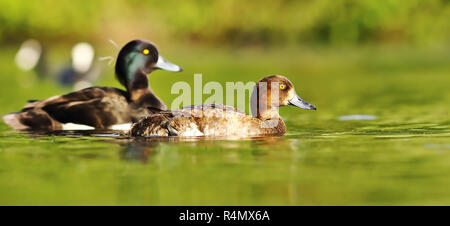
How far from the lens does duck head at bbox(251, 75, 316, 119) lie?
10.1 meters

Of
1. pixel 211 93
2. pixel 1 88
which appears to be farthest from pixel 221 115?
pixel 1 88

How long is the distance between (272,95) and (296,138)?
0.64 meters

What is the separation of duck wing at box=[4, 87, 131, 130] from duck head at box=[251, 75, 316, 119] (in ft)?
6.23

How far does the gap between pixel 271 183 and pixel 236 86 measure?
12518 millimetres

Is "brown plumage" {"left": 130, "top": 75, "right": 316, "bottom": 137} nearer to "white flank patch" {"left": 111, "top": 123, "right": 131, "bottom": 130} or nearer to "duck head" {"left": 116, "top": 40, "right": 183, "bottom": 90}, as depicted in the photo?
"white flank patch" {"left": 111, "top": 123, "right": 131, "bottom": 130}

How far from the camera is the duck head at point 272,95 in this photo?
1008cm

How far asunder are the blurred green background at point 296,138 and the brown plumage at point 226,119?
11.8 inches

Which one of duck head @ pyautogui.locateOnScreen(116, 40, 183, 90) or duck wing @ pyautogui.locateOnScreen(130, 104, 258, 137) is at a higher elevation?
duck head @ pyautogui.locateOnScreen(116, 40, 183, 90)

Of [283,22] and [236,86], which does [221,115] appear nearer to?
[236,86]

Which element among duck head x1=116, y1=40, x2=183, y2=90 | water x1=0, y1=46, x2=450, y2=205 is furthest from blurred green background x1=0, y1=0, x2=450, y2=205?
duck head x1=116, y1=40, x2=183, y2=90

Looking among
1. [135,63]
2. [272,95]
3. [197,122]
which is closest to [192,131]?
[197,122]

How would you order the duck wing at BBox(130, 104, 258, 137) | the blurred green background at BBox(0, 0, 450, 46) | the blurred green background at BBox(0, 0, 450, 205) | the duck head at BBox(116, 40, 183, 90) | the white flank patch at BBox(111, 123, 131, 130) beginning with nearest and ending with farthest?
the blurred green background at BBox(0, 0, 450, 205), the duck wing at BBox(130, 104, 258, 137), the white flank patch at BBox(111, 123, 131, 130), the duck head at BBox(116, 40, 183, 90), the blurred green background at BBox(0, 0, 450, 46)

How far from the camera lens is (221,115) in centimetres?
973

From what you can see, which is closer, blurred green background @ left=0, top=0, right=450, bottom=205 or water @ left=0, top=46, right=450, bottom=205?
water @ left=0, top=46, right=450, bottom=205
